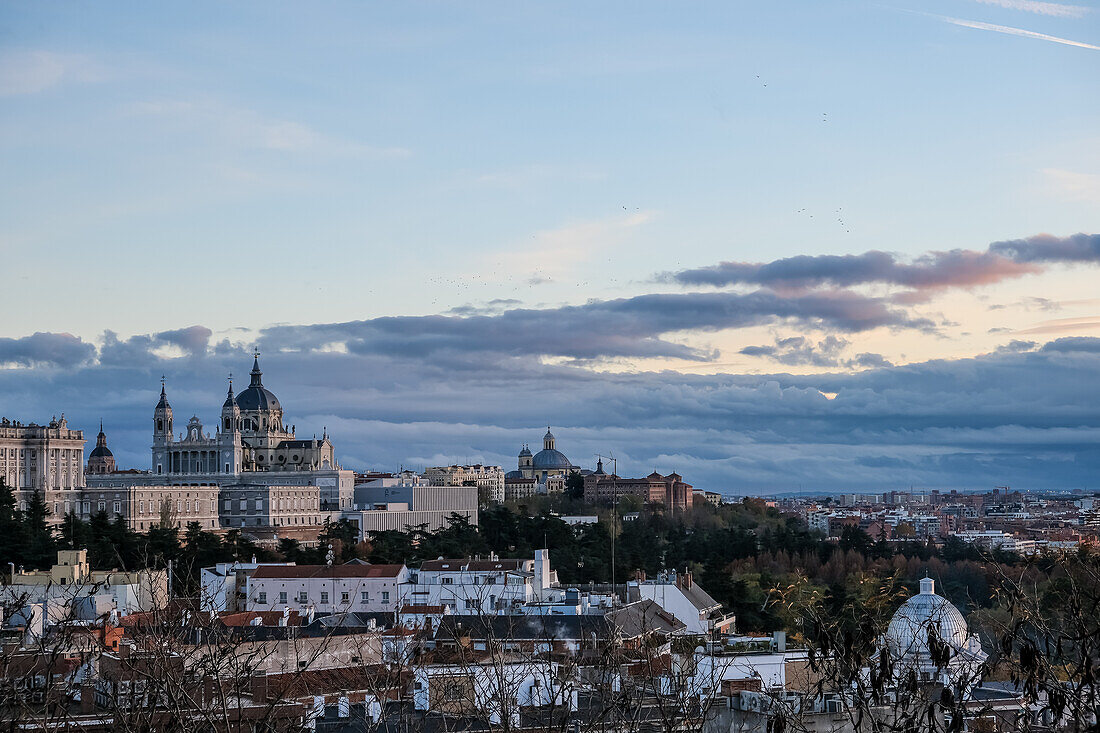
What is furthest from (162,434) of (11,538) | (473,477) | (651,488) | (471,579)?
(471,579)

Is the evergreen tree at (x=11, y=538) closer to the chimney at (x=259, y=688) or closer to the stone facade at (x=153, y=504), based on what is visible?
the stone facade at (x=153, y=504)

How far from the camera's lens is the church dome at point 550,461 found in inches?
7687

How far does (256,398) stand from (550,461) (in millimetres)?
59736

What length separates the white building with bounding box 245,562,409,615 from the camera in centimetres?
5950

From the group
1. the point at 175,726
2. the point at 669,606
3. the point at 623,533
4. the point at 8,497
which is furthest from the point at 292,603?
the point at 175,726

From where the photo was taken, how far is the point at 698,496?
167m

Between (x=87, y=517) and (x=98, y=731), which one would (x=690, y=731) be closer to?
(x=98, y=731)

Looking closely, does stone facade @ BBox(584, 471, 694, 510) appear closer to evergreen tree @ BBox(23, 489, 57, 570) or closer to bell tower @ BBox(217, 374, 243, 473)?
bell tower @ BBox(217, 374, 243, 473)

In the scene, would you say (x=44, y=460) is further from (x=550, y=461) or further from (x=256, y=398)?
(x=550, y=461)

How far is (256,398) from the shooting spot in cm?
14262

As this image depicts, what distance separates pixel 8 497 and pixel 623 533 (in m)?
34.0

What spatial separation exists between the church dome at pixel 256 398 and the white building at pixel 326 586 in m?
81.3

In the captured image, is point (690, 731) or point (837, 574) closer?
point (690, 731)

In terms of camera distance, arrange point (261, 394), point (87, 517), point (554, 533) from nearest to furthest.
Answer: point (554, 533), point (87, 517), point (261, 394)
